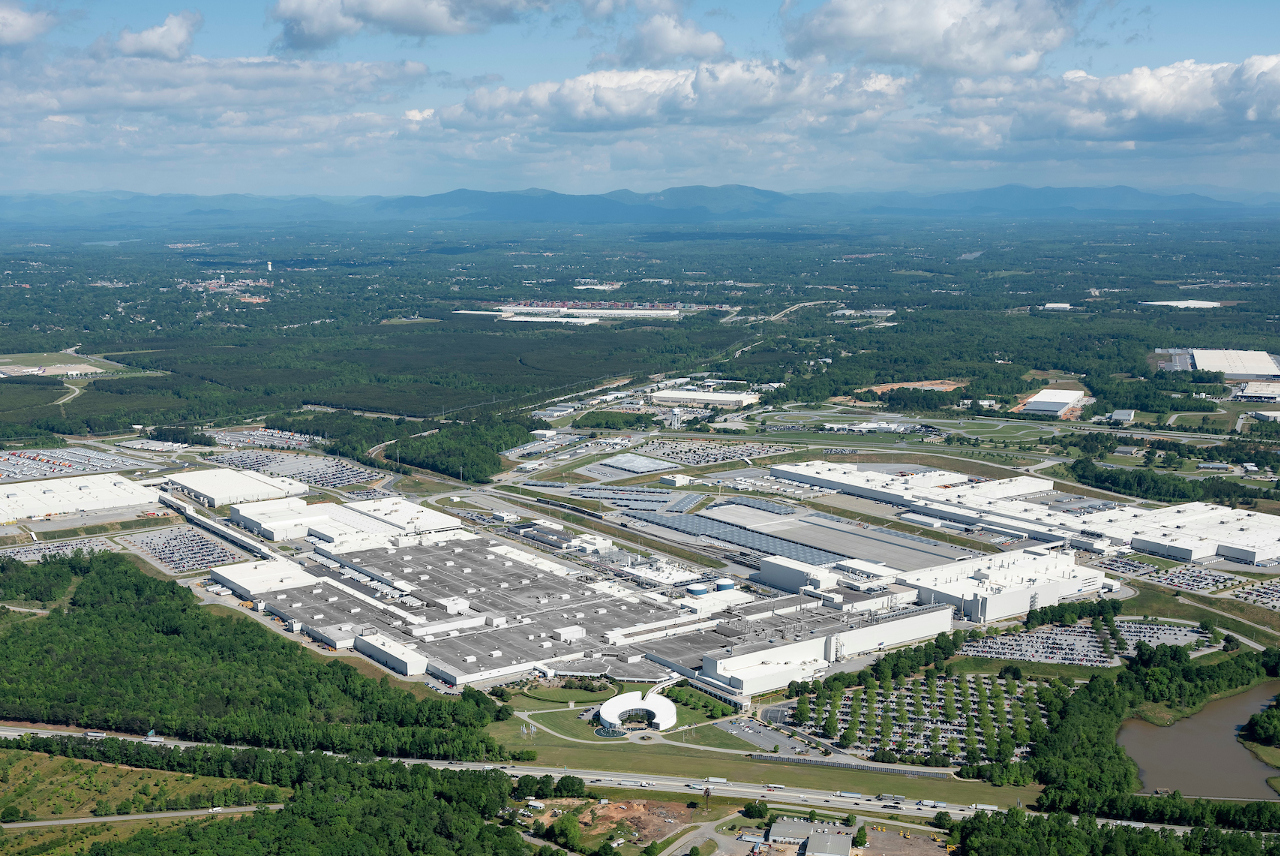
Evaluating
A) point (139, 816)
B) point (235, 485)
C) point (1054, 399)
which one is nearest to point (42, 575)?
point (235, 485)

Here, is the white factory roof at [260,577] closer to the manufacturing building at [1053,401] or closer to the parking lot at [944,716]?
the parking lot at [944,716]

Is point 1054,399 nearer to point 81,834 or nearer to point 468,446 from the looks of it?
point 468,446

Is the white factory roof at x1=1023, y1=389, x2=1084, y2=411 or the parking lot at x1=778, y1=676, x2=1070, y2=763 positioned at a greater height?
the white factory roof at x1=1023, y1=389, x2=1084, y2=411

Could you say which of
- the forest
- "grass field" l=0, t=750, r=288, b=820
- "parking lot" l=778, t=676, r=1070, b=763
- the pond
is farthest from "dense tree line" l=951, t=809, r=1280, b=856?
the forest

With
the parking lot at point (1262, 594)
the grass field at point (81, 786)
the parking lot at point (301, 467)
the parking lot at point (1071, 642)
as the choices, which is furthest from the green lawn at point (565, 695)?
the parking lot at point (301, 467)

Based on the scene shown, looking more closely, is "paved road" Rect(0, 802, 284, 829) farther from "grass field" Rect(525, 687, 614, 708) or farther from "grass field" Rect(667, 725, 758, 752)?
"grass field" Rect(667, 725, 758, 752)
